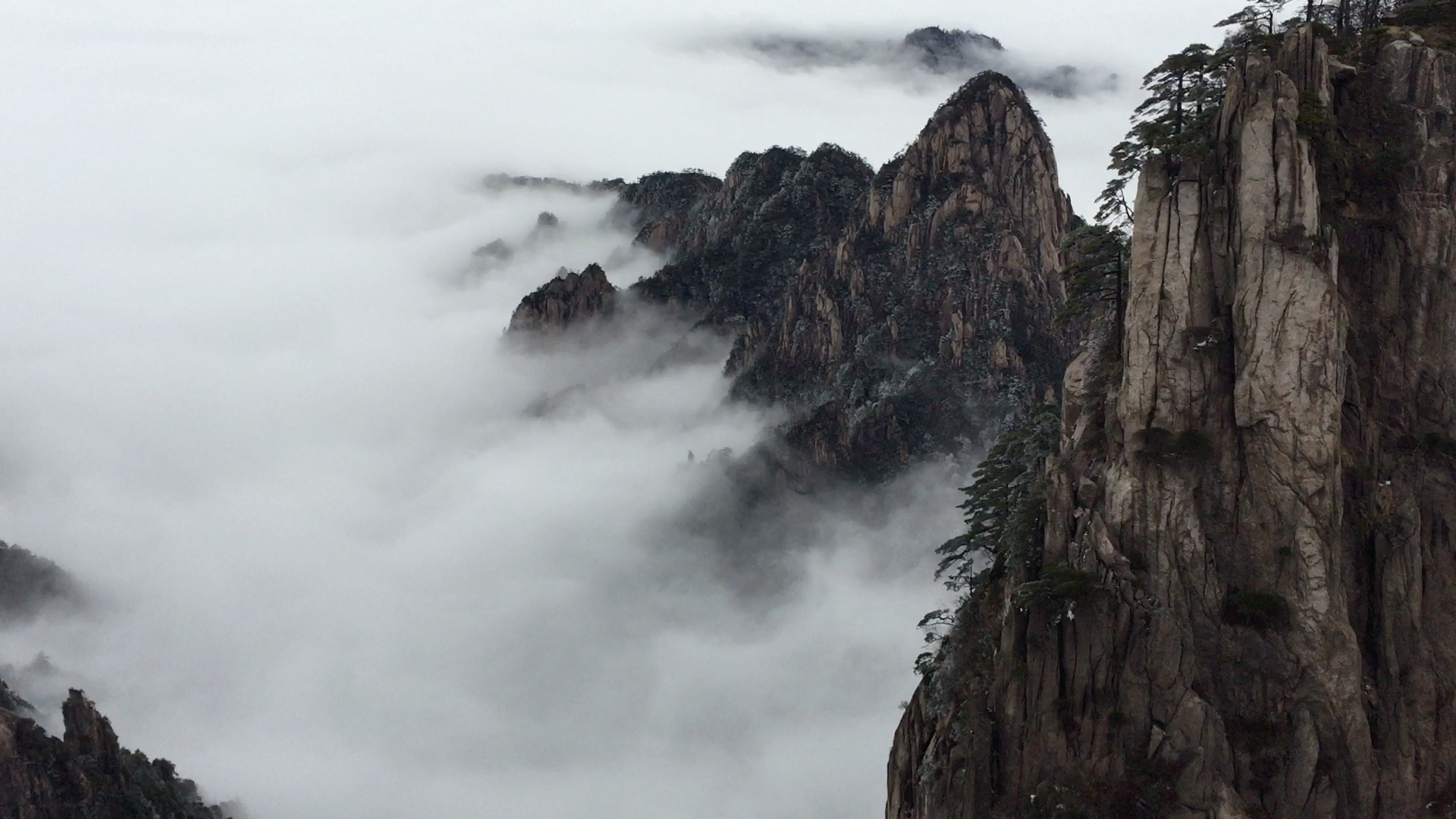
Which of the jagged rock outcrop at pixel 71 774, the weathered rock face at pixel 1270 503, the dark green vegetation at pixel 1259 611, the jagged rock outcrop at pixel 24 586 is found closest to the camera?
the weathered rock face at pixel 1270 503

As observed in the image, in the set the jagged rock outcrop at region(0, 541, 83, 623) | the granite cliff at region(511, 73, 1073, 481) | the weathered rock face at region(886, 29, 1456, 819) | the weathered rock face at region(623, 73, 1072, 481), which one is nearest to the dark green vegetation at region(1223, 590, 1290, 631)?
the weathered rock face at region(886, 29, 1456, 819)

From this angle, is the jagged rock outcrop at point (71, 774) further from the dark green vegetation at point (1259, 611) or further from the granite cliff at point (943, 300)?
the granite cliff at point (943, 300)

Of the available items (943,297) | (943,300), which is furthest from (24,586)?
(943,297)

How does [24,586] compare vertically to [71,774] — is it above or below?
above

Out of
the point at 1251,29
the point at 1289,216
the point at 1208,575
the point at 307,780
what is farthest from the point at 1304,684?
the point at 307,780

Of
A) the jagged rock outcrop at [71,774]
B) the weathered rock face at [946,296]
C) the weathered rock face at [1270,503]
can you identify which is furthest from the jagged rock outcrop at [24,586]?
the weathered rock face at [1270,503]

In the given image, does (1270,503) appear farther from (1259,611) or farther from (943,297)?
(943,297)

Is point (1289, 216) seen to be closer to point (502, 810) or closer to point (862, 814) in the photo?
point (862, 814)

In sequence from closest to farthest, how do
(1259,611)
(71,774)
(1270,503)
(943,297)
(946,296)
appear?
1. (1259,611)
2. (1270,503)
3. (71,774)
4. (946,296)
5. (943,297)
